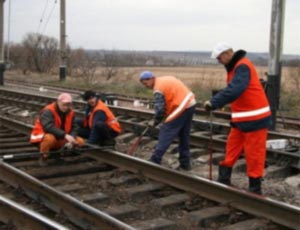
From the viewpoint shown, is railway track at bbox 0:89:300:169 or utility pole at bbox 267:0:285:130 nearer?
railway track at bbox 0:89:300:169

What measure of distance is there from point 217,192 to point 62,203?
6.22 ft

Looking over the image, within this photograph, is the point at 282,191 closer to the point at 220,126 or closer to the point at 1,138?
the point at 220,126

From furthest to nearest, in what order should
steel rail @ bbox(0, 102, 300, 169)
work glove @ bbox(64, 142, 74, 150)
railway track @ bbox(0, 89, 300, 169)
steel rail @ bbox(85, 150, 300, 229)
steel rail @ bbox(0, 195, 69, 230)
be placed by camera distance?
railway track @ bbox(0, 89, 300, 169) < steel rail @ bbox(0, 102, 300, 169) < work glove @ bbox(64, 142, 74, 150) < steel rail @ bbox(85, 150, 300, 229) < steel rail @ bbox(0, 195, 69, 230)

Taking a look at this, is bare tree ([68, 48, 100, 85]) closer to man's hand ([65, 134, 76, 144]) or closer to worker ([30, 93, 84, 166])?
worker ([30, 93, 84, 166])

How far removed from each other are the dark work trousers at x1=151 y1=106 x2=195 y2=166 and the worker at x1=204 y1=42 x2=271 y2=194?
145cm

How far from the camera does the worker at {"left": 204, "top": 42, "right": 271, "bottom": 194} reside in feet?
23.1

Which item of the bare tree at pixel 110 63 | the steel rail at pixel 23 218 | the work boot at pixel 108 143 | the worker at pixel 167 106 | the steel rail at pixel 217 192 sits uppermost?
the bare tree at pixel 110 63

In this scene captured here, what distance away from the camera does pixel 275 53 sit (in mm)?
12719

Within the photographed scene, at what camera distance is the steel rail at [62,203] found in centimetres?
550

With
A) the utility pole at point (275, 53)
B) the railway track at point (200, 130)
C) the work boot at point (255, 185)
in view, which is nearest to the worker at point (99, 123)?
the railway track at point (200, 130)

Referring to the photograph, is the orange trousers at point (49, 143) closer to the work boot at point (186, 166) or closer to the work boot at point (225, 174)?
the work boot at point (186, 166)

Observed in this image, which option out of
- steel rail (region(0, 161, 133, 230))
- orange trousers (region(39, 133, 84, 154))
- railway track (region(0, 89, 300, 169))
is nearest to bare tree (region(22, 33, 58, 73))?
railway track (region(0, 89, 300, 169))

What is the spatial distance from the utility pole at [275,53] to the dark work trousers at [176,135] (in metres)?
4.25

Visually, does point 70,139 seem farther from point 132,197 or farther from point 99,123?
point 132,197
